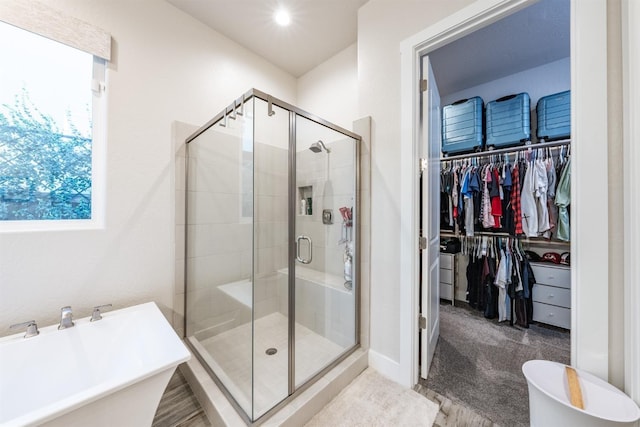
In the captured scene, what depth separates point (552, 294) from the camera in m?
2.47

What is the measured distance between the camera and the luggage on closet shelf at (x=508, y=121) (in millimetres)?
2678

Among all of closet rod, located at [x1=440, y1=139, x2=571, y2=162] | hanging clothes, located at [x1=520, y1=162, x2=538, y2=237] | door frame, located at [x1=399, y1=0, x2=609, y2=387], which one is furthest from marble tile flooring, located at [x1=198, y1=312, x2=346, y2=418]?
closet rod, located at [x1=440, y1=139, x2=571, y2=162]

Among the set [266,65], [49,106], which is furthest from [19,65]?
[266,65]

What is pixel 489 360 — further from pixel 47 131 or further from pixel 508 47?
pixel 47 131

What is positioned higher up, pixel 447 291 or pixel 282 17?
pixel 282 17

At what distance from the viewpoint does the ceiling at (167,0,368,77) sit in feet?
6.39

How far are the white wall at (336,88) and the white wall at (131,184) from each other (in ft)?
3.70

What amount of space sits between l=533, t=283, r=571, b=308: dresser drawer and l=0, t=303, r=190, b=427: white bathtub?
3316 mm

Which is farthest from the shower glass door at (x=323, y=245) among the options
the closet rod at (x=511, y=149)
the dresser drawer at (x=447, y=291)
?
the closet rod at (x=511, y=149)

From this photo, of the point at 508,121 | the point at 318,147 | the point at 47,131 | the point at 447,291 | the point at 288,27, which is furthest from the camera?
the point at 447,291

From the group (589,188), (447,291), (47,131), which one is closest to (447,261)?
(447,291)

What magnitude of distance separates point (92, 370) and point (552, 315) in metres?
3.88

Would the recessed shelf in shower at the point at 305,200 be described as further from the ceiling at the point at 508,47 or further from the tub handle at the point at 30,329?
the ceiling at the point at 508,47

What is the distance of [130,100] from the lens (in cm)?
174
